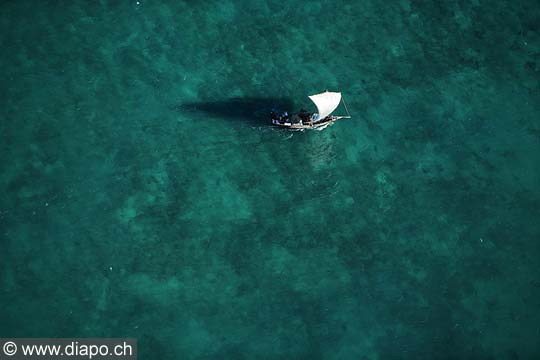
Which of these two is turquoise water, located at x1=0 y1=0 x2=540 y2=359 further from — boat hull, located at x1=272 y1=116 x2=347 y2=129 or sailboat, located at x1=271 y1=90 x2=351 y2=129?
sailboat, located at x1=271 y1=90 x2=351 y2=129

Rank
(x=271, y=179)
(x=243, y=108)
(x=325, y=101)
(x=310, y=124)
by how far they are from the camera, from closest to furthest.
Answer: (x=325, y=101) → (x=271, y=179) → (x=310, y=124) → (x=243, y=108)

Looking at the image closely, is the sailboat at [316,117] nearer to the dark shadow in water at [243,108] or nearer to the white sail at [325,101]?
the white sail at [325,101]

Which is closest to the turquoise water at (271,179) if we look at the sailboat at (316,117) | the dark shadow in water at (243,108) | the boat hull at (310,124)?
the dark shadow in water at (243,108)

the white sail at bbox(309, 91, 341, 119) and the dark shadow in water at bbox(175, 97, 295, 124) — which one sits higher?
the white sail at bbox(309, 91, 341, 119)

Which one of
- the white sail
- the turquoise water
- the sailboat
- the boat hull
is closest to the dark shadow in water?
the turquoise water

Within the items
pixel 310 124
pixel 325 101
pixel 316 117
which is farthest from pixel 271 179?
pixel 325 101

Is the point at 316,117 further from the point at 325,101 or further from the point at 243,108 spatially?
the point at 243,108

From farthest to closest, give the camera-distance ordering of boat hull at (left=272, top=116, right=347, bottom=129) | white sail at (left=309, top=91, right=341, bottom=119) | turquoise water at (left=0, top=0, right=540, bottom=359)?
boat hull at (left=272, top=116, right=347, bottom=129) < white sail at (left=309, top=91, right=341, bottom=119) < turquoise water at (left=0, top=0, right=540, bottom=359)

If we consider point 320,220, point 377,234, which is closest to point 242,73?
point 320,220
